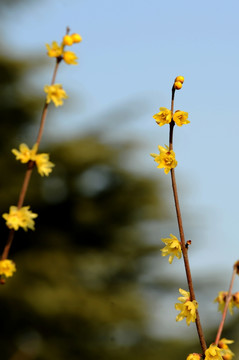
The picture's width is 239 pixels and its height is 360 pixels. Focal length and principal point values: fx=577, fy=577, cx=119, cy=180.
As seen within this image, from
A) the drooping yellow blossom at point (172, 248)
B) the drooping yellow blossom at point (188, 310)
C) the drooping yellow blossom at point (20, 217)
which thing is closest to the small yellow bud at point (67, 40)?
the drooping yellow blossom at point (20, 217)

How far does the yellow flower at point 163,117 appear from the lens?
1106 millimetres

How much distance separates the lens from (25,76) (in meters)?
9.30

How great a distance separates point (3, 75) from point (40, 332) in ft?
13.3

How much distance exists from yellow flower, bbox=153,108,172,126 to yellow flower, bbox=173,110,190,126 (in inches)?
0.4

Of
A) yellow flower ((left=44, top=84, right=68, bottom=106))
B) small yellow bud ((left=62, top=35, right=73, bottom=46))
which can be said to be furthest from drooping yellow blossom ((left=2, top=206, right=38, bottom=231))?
small yellow bud ((left=62, top=35, right=73, bottom=46))

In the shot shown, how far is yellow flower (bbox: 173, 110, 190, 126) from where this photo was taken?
1108mm

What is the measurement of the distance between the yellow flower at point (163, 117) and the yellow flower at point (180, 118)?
0.01 metres

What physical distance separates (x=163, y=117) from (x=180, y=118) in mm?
33

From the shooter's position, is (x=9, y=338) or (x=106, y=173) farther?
(x=106, y=173)

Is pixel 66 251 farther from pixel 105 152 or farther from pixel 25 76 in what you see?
pixel 25 76

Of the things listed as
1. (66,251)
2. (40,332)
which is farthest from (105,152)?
(40,332)

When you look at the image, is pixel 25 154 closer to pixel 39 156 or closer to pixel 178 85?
pixel 39 156

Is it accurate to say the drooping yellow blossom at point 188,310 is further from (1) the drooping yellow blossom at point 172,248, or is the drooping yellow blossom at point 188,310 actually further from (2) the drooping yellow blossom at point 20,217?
(2) the drooping yellow blossom at point 20,217

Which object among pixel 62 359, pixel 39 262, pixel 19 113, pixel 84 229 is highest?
pixel 19 113
